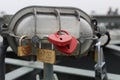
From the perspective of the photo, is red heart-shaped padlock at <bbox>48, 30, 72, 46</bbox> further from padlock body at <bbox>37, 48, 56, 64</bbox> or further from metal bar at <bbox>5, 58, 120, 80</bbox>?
metal bar at <bbox>5, 58, 120, 80</bbox>

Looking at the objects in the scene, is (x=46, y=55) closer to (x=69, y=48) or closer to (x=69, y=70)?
(x=69, y=48)

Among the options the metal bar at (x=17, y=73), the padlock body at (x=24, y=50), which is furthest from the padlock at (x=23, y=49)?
the metal bar at (x=17, y=73)

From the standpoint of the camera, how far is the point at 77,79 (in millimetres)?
1796

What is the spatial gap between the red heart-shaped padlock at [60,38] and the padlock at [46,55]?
44 mm

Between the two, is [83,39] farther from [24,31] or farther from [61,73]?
[61,73]

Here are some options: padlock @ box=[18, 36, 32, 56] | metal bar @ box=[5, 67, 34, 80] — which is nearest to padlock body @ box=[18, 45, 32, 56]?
padlock @ box=[18, 36, 32, 56]

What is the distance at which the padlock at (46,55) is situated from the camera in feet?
3.07

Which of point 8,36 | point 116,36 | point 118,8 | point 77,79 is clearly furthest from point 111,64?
point 118,8

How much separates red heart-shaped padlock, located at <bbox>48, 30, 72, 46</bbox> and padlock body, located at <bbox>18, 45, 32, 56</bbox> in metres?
0.09

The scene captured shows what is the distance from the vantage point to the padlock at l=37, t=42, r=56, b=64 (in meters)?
0.94

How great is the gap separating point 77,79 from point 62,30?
34.6 inches

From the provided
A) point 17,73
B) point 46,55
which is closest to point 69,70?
point 17,73

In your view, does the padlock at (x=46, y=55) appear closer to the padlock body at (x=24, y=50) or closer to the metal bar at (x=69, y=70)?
the padlock body at (x=24, y=50)

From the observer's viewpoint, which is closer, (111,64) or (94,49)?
(94,49)
